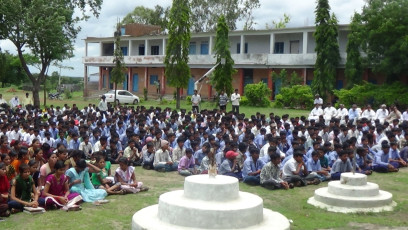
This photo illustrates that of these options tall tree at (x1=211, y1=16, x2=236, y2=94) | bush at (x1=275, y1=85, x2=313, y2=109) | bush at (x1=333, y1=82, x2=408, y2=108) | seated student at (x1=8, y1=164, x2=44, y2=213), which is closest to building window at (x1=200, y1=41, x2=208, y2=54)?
tall tree at (x1=211, y1=16, x2=236, y2=94)

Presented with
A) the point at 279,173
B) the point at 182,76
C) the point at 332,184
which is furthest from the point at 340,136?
the point at 182,76

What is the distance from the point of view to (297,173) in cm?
963

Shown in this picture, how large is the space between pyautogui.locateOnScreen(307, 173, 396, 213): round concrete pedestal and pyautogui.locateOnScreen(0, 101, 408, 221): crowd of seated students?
519 millimetres

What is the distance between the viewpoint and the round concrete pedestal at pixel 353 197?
7773 millimetres

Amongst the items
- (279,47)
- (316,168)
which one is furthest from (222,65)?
(316,168)

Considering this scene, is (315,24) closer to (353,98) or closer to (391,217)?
(353,98)

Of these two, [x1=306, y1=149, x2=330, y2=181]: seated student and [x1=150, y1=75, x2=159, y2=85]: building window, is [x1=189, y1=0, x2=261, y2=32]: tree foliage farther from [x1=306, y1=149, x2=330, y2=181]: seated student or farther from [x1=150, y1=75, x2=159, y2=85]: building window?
[x1=306, y1=149, x2=330, y2=181]: seated student

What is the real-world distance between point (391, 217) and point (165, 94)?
31066 mm

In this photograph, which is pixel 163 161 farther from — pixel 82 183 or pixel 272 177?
pixel 82 183

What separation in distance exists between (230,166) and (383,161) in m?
3.96

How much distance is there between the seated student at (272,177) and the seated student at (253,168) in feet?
0.76

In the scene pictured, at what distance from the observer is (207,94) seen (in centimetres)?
3628

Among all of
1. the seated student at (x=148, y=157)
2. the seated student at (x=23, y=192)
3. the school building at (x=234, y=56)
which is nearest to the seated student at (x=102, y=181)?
the seated student at (x=23, y=192)

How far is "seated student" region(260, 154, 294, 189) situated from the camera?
926cm
